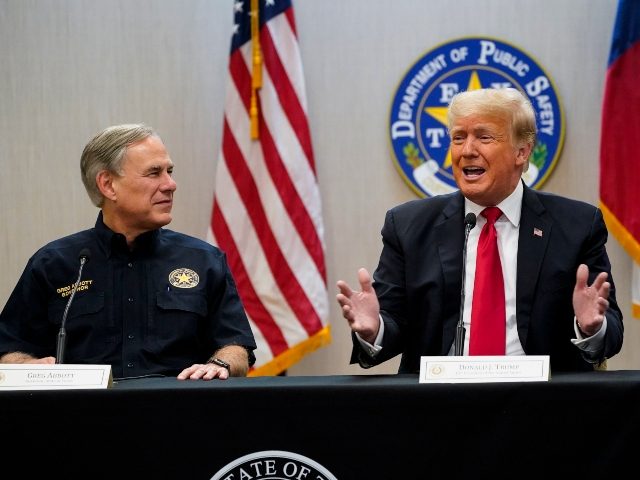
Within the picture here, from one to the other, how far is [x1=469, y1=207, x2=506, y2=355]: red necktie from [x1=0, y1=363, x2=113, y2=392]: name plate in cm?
103

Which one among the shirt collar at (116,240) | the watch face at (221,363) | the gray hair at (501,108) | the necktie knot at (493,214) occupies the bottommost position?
the watch face at (221,363)

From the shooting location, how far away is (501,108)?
274cm

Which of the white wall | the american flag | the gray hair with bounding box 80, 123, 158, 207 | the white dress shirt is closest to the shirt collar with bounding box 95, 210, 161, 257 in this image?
the gray hair with bounding box 80, 123, 158, 207

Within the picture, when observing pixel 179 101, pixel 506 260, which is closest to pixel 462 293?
pixel 506 260

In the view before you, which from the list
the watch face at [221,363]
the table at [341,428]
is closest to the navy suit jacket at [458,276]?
the watch face at [221,363]

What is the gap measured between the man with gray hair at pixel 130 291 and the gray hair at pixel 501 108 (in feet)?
3.12

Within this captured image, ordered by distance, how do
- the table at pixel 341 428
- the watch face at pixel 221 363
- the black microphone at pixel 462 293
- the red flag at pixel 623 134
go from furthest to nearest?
1. the red flag at pixel 623 134
2. the watch face at pixel 221 363
3. the black microphone at pixel 462 293
4. the table at pixel 341 428

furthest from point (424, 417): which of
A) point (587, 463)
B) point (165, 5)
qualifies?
point (165, 5)

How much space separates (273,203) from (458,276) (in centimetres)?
195

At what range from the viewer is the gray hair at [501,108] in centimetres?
274

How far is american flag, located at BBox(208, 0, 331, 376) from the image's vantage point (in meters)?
4.55

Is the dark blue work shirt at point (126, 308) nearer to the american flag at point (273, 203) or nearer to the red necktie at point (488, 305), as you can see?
the red necktie at point (488, 305)

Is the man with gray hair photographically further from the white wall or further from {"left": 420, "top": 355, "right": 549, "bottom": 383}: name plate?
the white wall

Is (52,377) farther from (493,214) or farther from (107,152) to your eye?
(493,214)
